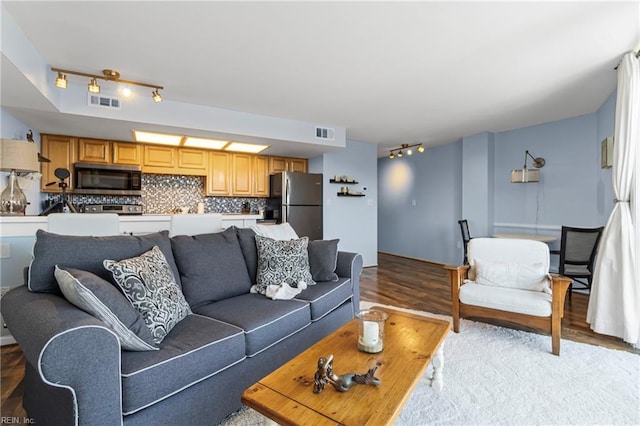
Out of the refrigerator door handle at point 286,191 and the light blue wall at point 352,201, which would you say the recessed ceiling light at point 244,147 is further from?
the light blue wall at point 352,201

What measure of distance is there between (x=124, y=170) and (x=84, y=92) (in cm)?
139

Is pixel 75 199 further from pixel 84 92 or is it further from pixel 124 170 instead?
pixel 84 92

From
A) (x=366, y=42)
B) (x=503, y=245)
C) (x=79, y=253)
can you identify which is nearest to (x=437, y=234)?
(x=503, y=245)

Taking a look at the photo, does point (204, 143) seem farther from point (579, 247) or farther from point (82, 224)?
point (579, 247)

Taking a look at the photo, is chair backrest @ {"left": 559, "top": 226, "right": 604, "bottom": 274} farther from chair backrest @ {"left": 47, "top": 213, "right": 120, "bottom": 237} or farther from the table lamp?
the table lamp

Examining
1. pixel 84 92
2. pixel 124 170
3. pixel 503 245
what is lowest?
pixel 503 245

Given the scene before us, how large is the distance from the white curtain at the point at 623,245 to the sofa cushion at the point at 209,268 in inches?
123

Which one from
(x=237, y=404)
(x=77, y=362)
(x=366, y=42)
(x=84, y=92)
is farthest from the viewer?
(x=84, y=92)

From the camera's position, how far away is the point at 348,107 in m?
4.01

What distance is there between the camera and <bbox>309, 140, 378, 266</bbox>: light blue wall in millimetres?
5699

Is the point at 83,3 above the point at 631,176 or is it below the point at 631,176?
above

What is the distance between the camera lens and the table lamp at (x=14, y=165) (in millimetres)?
2506

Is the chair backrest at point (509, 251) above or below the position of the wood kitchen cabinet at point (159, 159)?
below

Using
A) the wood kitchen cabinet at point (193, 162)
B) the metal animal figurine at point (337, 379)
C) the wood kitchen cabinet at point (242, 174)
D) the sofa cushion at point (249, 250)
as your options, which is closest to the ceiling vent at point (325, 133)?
the wood kitchen cabinet at point (242, 174)
